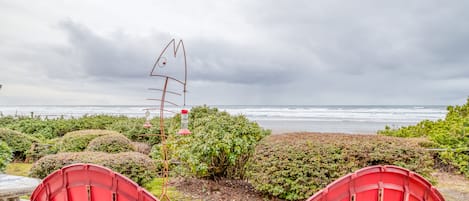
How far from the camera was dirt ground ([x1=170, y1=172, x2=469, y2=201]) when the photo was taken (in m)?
4.52

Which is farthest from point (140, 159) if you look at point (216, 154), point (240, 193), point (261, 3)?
point (261, 3)

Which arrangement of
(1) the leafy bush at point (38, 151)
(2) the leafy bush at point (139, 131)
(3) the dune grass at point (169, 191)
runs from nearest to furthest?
1. (3) the dune grass at point (169, 191)
2. (1) the leafy bush at point (38, 151)
3. (2) the leafy bush at point (139, 131)

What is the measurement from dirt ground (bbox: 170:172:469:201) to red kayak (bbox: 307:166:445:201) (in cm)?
326

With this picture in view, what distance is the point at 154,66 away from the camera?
2.60m

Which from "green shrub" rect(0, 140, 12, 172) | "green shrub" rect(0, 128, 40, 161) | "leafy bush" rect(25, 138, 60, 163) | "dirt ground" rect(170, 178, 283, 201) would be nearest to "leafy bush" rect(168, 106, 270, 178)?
"dirt ground" rect(170, 178, 283, 201)

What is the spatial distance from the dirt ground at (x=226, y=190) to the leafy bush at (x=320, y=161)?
1.60ft

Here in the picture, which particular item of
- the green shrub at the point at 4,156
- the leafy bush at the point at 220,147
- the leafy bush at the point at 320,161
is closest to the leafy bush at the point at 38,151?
the green shrub at the point at 4,156

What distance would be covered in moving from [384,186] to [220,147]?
362 cm

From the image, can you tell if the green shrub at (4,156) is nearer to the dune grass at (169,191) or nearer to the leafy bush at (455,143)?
the dune grass at (169,191)

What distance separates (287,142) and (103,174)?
345 centimetres

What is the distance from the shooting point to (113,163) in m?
4.41

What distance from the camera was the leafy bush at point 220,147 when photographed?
15.4 ft

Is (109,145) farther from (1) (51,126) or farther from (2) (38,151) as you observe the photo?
(1) (51,126)

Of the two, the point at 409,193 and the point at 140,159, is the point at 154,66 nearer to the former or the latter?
the point at 409,193
